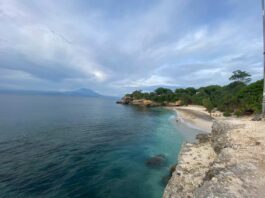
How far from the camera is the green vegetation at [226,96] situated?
38.8m

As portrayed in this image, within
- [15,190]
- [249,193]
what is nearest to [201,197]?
[249,193]

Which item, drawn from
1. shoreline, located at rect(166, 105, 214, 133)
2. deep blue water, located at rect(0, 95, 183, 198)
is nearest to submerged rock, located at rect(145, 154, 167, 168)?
deep blue water, located at rect(0, 95, 183, 198)

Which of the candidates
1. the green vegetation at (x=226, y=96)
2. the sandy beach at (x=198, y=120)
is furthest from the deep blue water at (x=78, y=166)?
the green vegetation at (x=226, y=96)

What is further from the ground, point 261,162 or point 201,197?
point 261,162

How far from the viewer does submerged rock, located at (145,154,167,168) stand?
1638 centimetres

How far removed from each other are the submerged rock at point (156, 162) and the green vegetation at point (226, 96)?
2640cm

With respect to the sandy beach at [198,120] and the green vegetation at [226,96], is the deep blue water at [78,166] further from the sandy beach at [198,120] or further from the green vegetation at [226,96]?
the green vegetation at [226,96]

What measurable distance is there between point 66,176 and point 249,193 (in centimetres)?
1260

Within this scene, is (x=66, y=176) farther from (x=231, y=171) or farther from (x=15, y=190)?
(x=231, y=171)

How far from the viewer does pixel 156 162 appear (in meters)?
17.0

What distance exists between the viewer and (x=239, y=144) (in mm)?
10070

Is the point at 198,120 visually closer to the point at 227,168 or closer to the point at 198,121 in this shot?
the point at 198,121

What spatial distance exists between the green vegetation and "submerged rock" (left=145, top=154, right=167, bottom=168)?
86.6 feet

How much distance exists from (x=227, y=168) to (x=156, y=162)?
33.1 feet
